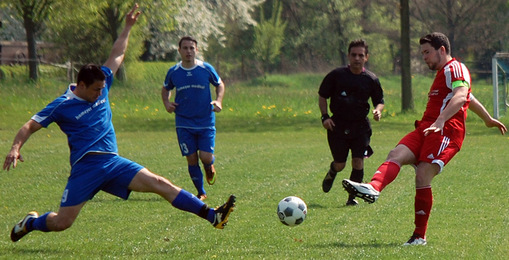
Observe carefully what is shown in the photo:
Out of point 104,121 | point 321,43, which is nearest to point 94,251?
point 104,121

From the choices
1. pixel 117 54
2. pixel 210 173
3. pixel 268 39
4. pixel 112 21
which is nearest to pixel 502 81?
pixel 112 21

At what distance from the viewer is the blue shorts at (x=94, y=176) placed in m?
7.10

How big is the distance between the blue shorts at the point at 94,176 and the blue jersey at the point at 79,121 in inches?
3.0

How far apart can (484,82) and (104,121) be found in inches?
1127

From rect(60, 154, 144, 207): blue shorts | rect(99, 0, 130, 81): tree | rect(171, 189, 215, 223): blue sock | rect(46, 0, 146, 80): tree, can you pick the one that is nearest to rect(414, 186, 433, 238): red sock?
rect(171, 189, 215, 223): blue sock

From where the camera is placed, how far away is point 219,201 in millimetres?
10547

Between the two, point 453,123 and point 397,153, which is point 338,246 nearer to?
point 397,153

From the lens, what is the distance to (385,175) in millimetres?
7219

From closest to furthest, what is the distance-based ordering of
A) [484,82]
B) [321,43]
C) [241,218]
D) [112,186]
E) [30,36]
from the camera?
[112,186]
[241,218]
[30,36]
[484,82]
[321,43]

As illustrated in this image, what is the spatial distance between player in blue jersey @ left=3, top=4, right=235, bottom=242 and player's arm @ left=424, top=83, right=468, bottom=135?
188cm

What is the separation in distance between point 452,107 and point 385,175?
32.7 inches

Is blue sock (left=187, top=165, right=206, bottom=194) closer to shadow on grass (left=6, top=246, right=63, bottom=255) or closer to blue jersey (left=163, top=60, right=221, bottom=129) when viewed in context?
blue jersey (left=163, top=60, right=221, bottom=129)

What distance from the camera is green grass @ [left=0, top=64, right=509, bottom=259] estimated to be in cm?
731

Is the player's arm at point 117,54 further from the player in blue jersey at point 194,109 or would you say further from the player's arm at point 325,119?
the player's arm at point 325,119
